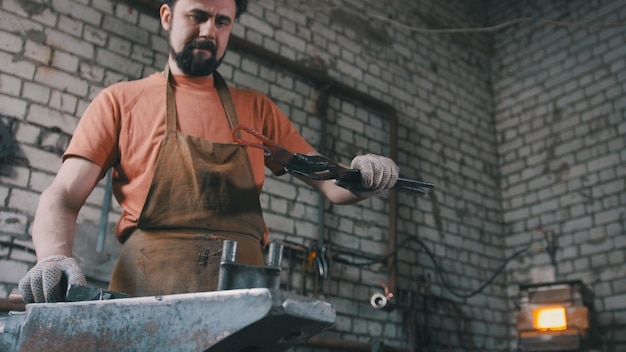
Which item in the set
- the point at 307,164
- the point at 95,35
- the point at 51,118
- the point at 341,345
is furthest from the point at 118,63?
the point at 307,164

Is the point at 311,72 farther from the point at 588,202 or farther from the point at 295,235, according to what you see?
the point at 588,202

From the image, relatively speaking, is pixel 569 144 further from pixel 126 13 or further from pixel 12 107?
pixel 12 107

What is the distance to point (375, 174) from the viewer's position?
1.62 metres

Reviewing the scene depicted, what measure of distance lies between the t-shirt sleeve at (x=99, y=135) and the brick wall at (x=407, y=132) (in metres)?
1.78

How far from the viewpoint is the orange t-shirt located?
1.58 metres

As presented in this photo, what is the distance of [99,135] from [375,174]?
78 cm

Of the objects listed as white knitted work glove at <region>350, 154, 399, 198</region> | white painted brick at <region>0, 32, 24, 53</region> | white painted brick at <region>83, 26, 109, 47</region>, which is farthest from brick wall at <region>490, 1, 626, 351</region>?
white painted brick at <region>0, 32, 24, 53</region>

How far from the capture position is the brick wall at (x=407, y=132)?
337 centimetres

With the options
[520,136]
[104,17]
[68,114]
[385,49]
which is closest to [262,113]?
[68,114]

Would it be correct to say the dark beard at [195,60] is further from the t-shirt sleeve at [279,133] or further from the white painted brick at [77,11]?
the white painted brick at [77,11]

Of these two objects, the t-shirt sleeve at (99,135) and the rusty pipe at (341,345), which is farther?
the rusty pipe at (341,345)

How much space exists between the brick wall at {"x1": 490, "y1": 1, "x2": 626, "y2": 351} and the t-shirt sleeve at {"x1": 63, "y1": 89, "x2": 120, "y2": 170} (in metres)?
4.44

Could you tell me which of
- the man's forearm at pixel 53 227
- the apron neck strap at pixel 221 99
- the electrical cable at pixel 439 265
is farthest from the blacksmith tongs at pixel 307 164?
the electrical cable at pixel 439 265

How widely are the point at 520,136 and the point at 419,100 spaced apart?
117cm
